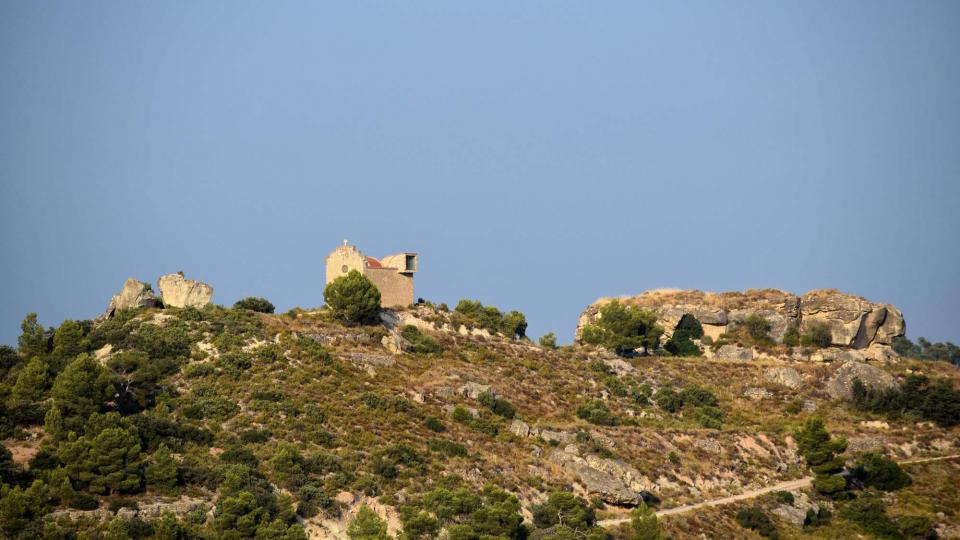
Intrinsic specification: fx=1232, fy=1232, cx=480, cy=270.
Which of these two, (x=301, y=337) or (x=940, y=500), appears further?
(x=301, y=337)

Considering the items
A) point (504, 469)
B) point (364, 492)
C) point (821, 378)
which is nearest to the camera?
point (364, 492)

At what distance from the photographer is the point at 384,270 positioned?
10231 cm

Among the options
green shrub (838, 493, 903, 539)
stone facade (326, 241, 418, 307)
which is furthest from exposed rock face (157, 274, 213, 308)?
green shrub (838, 493, 903, 539)

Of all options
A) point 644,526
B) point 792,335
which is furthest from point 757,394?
point 644,526

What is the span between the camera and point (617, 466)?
7856 centimetres

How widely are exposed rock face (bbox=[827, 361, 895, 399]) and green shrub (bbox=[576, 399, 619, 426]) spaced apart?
2113cm

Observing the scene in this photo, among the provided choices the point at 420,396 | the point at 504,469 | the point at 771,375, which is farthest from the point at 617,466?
the point at 771,375

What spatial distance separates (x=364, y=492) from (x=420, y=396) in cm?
1729

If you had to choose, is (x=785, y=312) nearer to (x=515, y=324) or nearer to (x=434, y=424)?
(x=515, y=324)

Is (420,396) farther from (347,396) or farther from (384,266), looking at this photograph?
(384,266)

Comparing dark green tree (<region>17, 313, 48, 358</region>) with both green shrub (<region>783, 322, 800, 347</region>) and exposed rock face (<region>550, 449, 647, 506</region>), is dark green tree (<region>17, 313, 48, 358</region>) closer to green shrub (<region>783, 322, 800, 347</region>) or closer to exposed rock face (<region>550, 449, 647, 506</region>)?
exposed rock face (<region>550, 449, 647, 506</region>)

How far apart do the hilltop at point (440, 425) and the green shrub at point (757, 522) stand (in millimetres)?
140

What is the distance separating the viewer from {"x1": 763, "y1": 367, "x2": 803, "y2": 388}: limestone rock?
102 meters

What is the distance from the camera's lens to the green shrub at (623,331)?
110m
